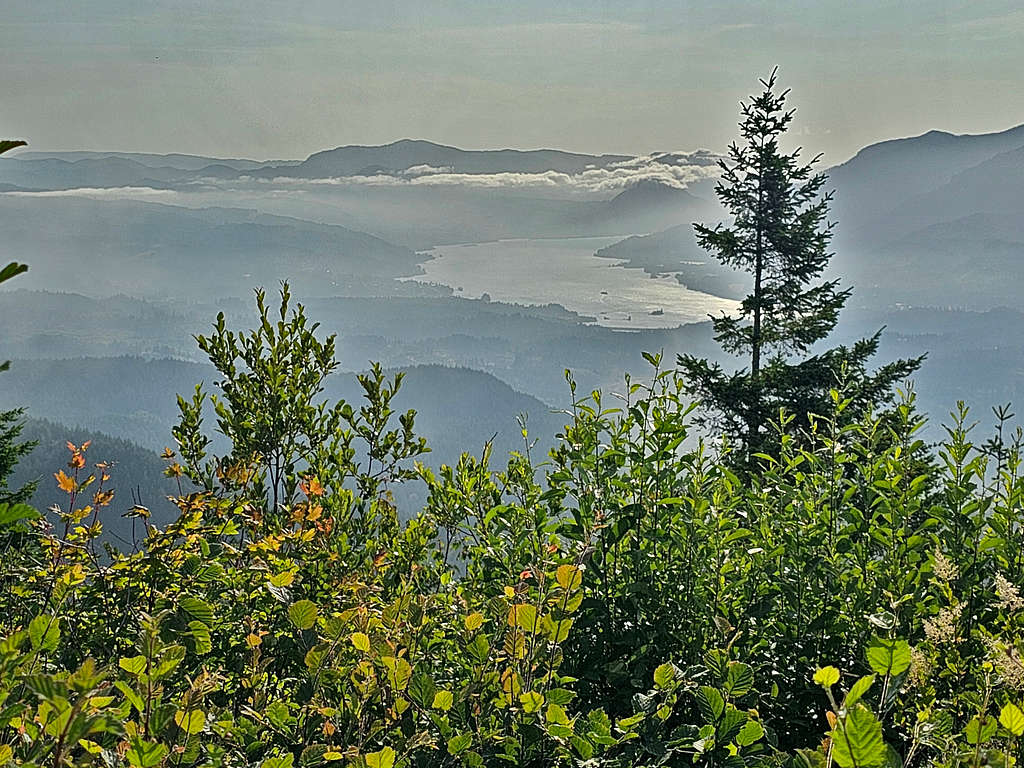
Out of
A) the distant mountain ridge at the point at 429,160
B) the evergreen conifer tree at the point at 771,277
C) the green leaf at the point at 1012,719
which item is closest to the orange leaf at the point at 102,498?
the green leaf at the point at 1012,719

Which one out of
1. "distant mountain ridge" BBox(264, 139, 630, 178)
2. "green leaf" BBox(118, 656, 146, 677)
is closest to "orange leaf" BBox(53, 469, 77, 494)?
"green leaf" BBox(118, 656, 146, 677)

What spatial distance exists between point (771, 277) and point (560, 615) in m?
14.5

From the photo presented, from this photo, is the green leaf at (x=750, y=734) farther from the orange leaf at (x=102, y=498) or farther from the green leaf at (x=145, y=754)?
the orange leaf at (x=102, y=498)

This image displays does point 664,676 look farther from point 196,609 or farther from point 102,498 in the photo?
point 102,498

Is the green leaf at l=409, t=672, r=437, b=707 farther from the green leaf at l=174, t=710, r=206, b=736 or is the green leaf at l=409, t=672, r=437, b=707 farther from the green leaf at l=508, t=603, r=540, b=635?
the green leaf at l=174, t=710, r=206, b=736

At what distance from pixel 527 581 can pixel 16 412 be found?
1320 cm

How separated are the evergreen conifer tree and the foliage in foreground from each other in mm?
12165

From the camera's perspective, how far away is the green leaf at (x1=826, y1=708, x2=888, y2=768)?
1.98 feet

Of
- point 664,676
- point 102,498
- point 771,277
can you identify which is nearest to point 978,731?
point 664,676

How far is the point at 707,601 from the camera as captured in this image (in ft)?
5.54

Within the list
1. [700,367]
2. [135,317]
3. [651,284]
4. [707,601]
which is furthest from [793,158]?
[135,317]

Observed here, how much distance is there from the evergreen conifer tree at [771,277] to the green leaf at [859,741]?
44.6ft

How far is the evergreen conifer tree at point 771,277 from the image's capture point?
13.9m

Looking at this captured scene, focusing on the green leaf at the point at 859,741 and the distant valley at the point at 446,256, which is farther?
the distant valley at the point at 446,256
